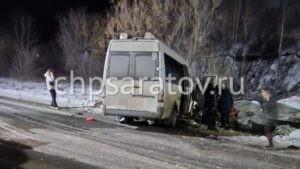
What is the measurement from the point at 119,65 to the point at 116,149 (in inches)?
185

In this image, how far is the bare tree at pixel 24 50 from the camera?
52188mm

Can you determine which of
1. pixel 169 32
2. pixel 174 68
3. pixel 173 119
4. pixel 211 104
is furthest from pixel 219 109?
pixel 169 32

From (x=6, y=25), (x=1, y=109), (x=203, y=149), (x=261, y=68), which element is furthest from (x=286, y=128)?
(x=6, y=25)

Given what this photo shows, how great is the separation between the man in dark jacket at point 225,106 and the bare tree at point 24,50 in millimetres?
36371

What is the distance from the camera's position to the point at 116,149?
1134 cm

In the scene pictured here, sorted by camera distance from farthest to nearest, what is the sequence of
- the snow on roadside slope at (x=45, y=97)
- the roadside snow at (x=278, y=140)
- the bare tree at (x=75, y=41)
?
the bare tree at (x=75, y=41), the snow on roadside slope at (x=45, y=97), the roadside snow at (x=278, y=140)

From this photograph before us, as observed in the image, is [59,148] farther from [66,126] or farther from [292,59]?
[292,59]

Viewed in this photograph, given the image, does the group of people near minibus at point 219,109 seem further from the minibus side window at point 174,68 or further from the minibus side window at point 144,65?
the minibus side window at point 144,65

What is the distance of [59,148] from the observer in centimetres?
1112

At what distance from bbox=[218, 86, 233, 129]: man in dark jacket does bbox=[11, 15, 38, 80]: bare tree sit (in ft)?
119

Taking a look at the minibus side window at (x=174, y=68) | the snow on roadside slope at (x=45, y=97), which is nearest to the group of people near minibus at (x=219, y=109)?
the minibus side window at (x=174, y=68)

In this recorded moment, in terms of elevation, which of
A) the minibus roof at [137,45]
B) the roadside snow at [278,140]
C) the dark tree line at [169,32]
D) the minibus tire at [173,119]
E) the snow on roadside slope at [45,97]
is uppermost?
the dark tree line at [169,32]

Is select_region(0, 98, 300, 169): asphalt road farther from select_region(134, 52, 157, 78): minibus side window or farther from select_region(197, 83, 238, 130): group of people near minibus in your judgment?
select_region(197, 83, 238, 130): group of people near minibus

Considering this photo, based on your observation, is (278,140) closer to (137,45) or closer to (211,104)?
(211,104)
